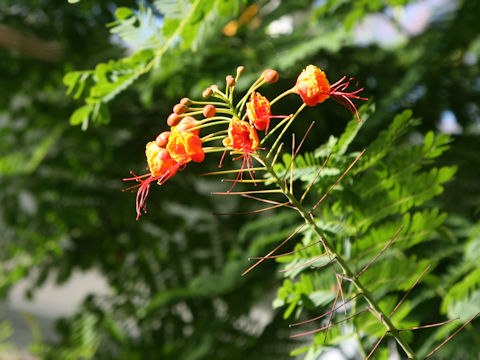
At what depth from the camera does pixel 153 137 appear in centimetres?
99

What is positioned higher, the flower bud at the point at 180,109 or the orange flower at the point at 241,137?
the flower bud at the point at 180,109

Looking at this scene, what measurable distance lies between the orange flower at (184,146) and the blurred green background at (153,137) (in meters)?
0.33

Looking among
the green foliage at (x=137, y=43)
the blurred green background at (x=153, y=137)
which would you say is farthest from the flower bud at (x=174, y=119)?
the blurred green background at (x=153, y=137)

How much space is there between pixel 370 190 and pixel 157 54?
235mm

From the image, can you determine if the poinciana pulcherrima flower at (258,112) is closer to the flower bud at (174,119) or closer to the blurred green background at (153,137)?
the flower bud at (174,119)

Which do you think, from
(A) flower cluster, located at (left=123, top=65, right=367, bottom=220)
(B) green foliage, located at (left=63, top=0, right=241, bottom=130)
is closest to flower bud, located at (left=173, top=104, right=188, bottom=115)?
(A) flower cluster, located at (left=123, top=65, right=367, bottom=220)

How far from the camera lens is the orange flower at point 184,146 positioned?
0.91 feet

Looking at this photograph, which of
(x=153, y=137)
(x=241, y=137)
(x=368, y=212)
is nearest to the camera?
(x=241, y=137)

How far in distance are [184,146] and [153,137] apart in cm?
72

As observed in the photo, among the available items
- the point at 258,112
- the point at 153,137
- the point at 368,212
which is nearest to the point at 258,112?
the point at 258,112

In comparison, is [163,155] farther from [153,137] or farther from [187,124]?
[153,137]

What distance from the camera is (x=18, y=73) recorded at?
1002 millimetres

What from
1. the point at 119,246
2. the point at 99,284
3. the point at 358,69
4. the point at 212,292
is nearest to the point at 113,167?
the point at 119,246

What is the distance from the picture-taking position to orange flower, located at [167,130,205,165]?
0.91 ft
